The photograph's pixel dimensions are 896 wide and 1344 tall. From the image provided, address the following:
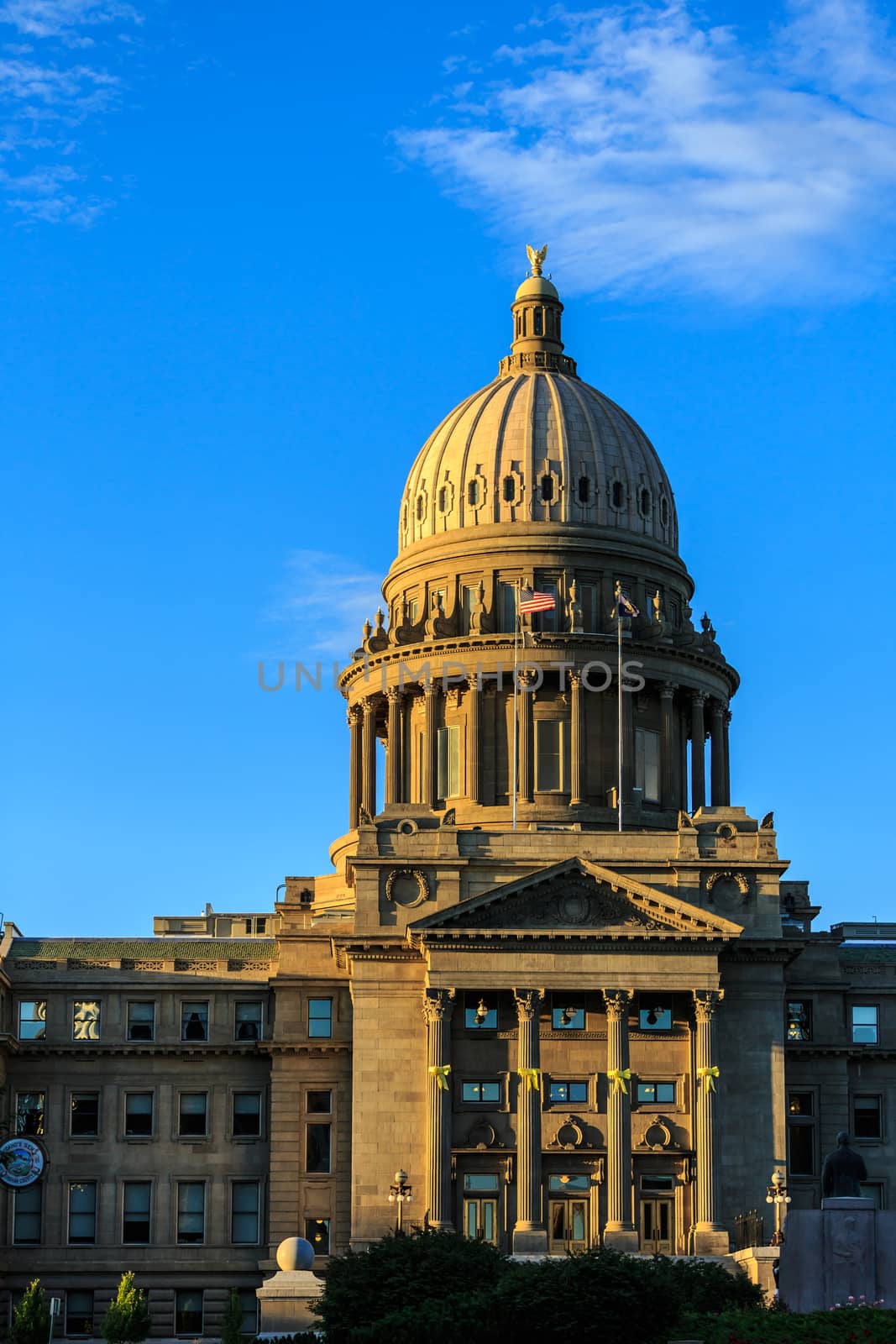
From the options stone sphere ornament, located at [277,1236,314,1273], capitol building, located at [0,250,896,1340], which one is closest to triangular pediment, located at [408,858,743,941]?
capitol building, located at [0,250,896,1340]

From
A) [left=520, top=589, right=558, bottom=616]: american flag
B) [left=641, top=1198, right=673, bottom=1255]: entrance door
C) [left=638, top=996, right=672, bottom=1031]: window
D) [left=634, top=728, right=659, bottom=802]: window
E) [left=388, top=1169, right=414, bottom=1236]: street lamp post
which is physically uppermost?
[left=520, top=589, right=558, bottom=616]: american flag

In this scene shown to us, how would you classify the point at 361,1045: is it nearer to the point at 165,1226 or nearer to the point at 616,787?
the point at 165,1226

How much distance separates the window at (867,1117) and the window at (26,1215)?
1280 inches

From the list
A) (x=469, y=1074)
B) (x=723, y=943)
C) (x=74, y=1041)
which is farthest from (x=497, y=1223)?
(x=74, y=1041)

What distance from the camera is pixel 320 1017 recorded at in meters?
107

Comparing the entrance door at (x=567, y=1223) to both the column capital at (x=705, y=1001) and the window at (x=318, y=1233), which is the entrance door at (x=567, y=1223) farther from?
the window at (x=318, y=1233)

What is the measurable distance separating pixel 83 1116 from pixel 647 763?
93.8 feet

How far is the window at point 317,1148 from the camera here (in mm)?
104625

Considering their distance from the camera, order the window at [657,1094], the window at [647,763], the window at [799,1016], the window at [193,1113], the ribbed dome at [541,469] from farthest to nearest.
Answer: the ribbed dome at [541,469] → the window at [647,763] → the window at [193,1113] → the window at [799,1016] → the window at [657,1094]

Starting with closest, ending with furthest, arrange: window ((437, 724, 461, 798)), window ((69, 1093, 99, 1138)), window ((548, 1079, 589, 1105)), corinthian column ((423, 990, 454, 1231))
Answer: corinthian column ((423, 990, 454, 1231)) → window ((548, 1079, 589, 1105)) → window ((69, 1093, 99, 1138)) → window ((437, 724, 461, 798))

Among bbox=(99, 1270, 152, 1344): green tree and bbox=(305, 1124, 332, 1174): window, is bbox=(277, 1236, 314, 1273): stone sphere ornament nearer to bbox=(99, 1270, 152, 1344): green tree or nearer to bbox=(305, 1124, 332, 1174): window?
bbox=(99, 1270, 152, 1344): green tree

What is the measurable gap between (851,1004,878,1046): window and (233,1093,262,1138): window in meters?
24.0

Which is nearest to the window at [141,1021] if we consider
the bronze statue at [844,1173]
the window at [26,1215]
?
the window at [26,1215]

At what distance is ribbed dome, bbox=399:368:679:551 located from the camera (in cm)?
12181
